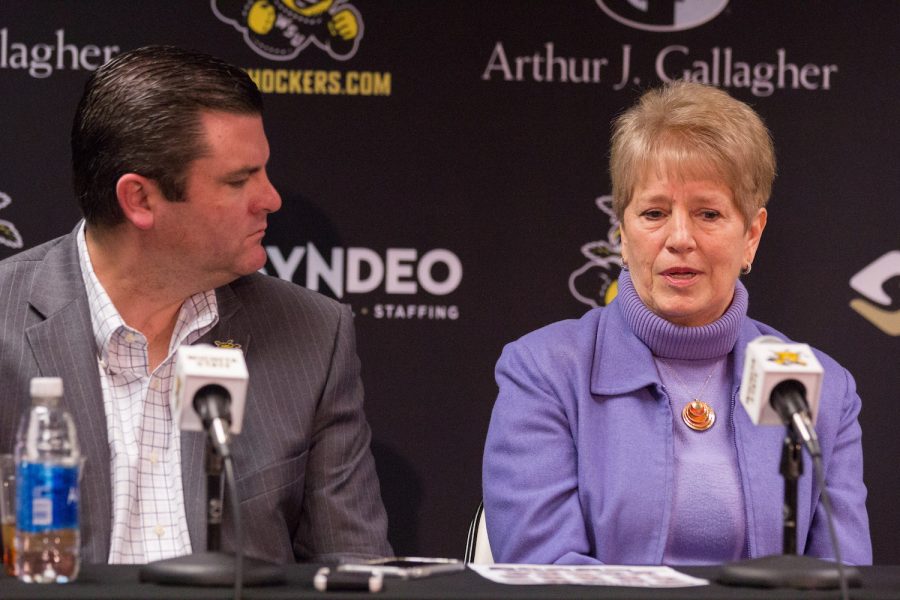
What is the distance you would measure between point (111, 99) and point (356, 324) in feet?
3.95

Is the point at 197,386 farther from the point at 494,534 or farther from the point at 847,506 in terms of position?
the point at 847,506

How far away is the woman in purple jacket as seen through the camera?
2.65 metres

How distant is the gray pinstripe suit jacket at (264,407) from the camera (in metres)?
2.59

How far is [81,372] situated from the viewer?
262cm

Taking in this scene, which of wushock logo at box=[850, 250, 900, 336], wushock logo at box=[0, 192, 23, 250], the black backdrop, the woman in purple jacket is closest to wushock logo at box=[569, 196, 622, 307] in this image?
the black backdrop

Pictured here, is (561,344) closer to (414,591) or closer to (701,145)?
(701,145)

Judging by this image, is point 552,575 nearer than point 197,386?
No

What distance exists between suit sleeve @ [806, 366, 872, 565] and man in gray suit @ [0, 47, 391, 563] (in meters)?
0.95

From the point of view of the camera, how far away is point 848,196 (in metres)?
3.70

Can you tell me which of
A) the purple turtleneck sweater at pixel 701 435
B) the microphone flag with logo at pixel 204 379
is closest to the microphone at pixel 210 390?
the microphone flag with logo at pixel 204 379

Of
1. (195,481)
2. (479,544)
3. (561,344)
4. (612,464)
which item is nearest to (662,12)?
(561,344)

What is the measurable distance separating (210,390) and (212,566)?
0.26 m

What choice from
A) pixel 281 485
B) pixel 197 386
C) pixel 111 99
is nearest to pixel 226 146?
pixel 111 99

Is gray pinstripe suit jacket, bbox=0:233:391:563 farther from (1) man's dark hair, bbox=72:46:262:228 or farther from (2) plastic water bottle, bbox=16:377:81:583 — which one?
(2) plastic water bottle, bbox=16:377:81:583
